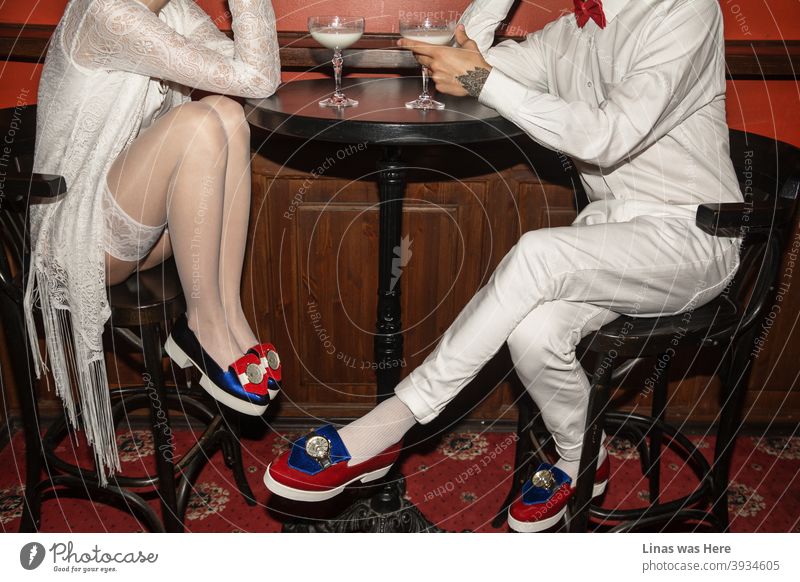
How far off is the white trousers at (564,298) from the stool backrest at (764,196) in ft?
0.23


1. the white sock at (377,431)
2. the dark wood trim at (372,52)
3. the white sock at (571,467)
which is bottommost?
the white sock at (571,467)

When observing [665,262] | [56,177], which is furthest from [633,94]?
[56,177]

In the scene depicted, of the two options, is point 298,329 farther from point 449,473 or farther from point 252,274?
point 449,473

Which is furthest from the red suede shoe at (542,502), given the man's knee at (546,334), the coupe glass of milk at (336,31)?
the coupe glass of milk at (336,31)

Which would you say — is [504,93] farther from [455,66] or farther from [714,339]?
[714,339]

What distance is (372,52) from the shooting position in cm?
165

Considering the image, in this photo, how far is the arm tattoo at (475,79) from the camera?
1245 mm

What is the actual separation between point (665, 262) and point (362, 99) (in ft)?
1.93

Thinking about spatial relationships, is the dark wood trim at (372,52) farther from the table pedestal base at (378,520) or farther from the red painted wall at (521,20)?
the table pedestal base at (378,520)

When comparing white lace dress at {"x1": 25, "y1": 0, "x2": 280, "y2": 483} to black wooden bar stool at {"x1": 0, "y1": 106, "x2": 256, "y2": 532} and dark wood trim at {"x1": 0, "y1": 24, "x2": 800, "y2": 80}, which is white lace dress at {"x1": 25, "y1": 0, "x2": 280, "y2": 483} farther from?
dark wood trim at {"x1": 0, "y1": 24, "x2": 800, "y2": 80}

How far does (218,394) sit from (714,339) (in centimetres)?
83

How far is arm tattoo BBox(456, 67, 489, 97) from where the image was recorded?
125cm

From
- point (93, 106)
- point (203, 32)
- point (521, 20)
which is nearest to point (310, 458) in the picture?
point (93, 106)

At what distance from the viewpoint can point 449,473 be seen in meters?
1.75
